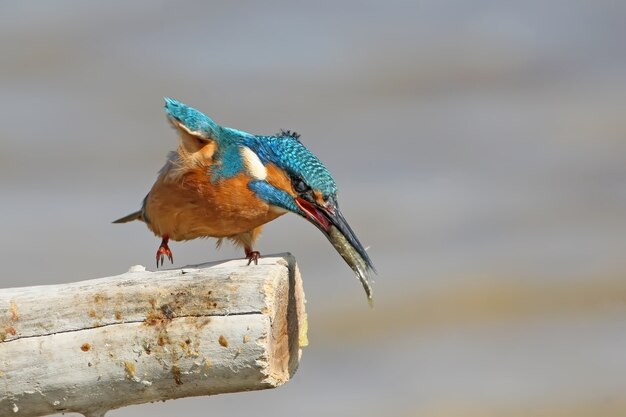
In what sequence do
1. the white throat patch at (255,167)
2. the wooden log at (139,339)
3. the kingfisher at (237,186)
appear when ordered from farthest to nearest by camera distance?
the white throat patch at (255,167) < the kingfisher at (237,186) < the wooden log at (139,339)

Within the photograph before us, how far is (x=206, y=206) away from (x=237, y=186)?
0.44 feet

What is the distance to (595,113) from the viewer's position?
12055mm

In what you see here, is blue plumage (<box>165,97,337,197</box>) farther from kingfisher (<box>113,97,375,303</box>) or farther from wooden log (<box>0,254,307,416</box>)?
wooden log (<box>0,254,307,416</box>)

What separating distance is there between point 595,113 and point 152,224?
7251 millimetres

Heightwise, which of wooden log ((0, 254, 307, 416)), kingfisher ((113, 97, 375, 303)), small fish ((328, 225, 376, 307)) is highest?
kingfisher ((113, 97, 375, 303))

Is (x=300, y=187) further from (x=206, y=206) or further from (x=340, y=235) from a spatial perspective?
(x=206, y=206)

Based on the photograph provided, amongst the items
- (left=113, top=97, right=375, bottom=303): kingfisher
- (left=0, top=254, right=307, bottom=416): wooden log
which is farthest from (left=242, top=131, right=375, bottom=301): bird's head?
(left=0, top=254, right=307, bottom=416): wooden log

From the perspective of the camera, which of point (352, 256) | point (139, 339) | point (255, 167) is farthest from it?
point (255, 167)

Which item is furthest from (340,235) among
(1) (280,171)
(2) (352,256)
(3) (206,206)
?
(3) (206,206)

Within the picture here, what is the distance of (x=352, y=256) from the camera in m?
4.68

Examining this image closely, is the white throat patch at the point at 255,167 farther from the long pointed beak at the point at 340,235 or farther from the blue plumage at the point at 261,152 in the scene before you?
the long pointed beak at the point at 340,235

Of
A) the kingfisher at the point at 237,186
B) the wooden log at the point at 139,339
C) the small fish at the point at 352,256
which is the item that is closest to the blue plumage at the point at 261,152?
the kingfisher at the point at 237,186

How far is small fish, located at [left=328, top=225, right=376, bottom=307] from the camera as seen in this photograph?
4.64 meters

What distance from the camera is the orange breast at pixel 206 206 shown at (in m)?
5.00
